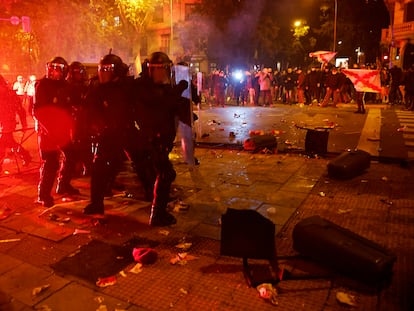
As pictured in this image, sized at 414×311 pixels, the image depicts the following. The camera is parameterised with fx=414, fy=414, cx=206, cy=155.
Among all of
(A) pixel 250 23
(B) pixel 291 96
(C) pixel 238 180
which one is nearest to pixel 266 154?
(C) pixel 238 180

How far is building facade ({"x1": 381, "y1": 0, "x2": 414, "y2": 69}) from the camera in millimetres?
33531

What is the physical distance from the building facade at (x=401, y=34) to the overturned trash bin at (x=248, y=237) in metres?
34.2

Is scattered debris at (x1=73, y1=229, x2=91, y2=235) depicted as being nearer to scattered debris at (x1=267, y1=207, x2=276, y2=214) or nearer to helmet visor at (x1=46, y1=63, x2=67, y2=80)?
helmet visor at (x1=46, y1=63, x2=67, y2=80)

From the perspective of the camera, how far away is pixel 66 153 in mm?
Result: 6684

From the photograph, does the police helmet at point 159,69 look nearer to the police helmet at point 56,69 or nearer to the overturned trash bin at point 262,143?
the police helmet at point 56,69

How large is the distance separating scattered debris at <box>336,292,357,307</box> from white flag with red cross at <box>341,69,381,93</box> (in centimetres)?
1335

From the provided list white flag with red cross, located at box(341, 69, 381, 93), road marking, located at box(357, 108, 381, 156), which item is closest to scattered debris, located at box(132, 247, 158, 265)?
road marking, located at box(357, 108, 381, 156)

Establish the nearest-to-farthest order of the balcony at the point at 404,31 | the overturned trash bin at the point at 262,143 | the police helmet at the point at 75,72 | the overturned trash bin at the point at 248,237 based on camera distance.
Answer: the overturned trash bin at the point at 248,237, the police helmet at the point at 75,72, the overturned trash bin at the point at 262,143, the balcony at the point at 404,31

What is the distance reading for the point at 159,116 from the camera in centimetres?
536

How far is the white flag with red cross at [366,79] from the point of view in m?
15.5

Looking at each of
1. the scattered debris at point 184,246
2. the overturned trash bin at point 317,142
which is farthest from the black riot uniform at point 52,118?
the overturned trash bin at point 317,142

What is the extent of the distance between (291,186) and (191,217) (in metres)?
2.19

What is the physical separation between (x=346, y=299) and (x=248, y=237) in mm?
1039

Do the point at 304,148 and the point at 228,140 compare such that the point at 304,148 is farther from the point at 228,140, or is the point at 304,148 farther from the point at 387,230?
the point at 387,230
